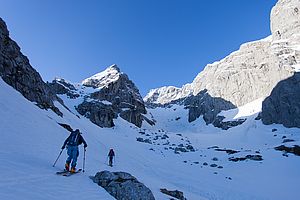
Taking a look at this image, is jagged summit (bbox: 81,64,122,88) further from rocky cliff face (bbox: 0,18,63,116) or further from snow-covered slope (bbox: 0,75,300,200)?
rocky cliff face (bbox: 0,18,63,116)

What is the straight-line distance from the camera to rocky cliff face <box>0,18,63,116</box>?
37.6 m

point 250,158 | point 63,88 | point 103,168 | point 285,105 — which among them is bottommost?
point 103,168

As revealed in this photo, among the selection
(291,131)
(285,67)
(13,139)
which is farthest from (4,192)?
(285,67)

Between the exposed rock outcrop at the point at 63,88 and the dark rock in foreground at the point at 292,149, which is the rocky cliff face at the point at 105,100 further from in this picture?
the dark rock in foreground at the point at 292,149

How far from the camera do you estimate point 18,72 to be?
39.9 m

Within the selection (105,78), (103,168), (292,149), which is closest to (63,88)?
(105,78)

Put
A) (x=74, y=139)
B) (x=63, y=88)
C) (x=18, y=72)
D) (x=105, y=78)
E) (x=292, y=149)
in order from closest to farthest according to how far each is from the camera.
Result: (x=74, y=139) < (x=18, y=72) < (x=292, y=149) < (x=63, y=88) < (x=105, y=78)

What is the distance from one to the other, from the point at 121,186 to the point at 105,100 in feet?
289

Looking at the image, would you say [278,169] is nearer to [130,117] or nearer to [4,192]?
[4,192]

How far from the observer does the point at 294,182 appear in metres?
34.9

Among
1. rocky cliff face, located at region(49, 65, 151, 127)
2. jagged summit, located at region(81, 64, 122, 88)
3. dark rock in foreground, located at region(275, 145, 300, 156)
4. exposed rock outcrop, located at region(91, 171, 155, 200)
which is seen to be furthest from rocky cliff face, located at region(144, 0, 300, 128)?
exposed rock outcrop, located at region(91, 171, 155, 200)

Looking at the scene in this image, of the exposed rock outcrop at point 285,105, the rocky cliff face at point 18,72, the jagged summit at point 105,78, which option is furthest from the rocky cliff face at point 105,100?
the exposed rock outcrop at point 285,105

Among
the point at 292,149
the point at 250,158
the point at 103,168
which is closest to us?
the point at 103,168

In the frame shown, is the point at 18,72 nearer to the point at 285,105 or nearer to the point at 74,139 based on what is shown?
the point at 74,139
